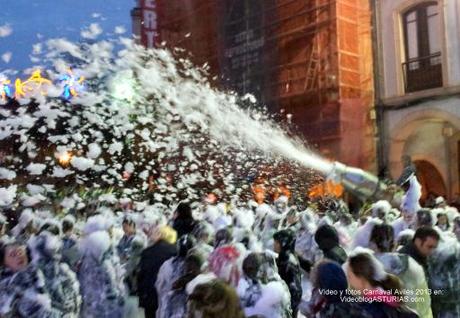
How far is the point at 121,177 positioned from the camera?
17875 millimetres

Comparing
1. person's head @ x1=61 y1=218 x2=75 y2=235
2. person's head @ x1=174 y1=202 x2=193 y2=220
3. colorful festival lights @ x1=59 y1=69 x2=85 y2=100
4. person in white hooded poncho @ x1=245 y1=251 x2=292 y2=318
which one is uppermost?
colorful festival lights @ x1=59 y1=69 x2=85 y2=100

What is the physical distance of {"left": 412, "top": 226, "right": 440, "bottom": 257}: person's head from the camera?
512 cm

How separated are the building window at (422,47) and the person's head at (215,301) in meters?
15.2

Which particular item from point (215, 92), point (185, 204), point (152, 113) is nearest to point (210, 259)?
point (185, 204)

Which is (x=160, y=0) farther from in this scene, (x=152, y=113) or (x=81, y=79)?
(x=152, y=113)

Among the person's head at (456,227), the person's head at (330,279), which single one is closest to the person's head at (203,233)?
the person's head at (330,279)

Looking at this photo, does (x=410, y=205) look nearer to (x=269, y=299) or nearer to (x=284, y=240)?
(x=284, y=240)

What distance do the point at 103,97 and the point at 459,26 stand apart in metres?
11.4

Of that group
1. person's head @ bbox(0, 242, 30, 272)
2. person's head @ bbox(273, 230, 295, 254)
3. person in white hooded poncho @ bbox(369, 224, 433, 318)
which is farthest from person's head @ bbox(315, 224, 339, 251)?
person's head @ bbox(0, 242, 30, 272)

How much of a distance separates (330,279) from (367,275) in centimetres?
29

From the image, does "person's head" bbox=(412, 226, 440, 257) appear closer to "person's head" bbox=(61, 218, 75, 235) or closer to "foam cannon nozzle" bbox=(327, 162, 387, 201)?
"person's head" bbox=(61, 218, 75, 235)

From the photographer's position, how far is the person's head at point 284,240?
264 inches

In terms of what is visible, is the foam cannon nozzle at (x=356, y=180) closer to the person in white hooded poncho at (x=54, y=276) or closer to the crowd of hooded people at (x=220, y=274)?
the crowd of hooded people at (x=220, y=274)

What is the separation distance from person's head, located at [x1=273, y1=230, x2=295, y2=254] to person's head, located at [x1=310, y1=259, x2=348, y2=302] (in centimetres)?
267
